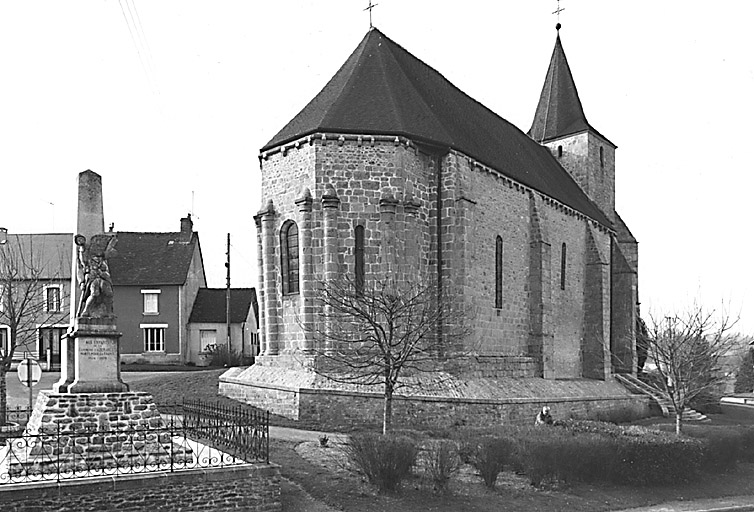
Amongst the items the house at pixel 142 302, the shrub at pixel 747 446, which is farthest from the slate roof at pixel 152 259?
the shrub at pixel 747 446

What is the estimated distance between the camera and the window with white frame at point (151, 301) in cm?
4034

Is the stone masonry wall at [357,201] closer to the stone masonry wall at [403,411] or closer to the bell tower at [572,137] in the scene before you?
the stone masonry wall at [403,411]

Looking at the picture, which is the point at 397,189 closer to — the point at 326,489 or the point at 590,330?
the point at 326,489

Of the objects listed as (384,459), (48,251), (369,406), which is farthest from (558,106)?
(384,459)

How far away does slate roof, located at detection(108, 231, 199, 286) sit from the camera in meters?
40.6

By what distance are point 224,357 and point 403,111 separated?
65.1 feet

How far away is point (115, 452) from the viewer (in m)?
12.6

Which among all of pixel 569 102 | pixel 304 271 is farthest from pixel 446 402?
pixel 569 102

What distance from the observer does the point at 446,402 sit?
2102cm

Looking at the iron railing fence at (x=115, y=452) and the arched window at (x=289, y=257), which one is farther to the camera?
the arched window at (x=289, y=257)

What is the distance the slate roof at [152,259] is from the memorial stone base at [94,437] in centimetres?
2771

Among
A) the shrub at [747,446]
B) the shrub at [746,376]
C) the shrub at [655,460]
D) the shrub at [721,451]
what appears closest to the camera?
the shrub at [655,460]

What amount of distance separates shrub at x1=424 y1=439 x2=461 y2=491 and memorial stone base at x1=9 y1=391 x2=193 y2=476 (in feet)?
14.4

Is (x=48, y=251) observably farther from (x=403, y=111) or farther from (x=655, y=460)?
(x=655, y=460)
